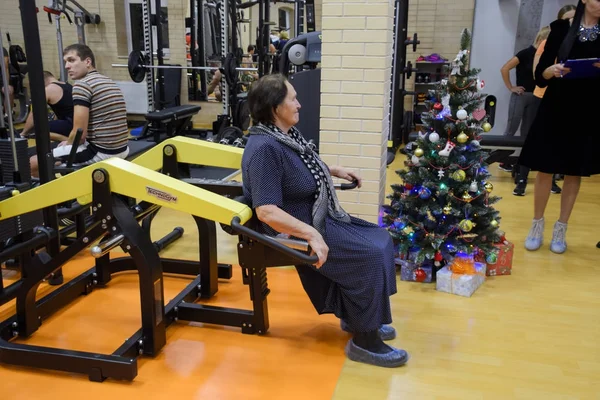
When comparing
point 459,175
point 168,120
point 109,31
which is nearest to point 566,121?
point 459,175

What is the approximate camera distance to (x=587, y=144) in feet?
11.5

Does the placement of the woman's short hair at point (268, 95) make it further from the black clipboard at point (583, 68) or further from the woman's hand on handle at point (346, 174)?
the black clipboard at point (583, 68)

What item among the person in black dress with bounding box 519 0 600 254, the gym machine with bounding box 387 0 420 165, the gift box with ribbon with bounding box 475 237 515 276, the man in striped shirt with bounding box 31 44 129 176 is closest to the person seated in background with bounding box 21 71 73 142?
the man in striped shirt with bounding box 31 44 129 176

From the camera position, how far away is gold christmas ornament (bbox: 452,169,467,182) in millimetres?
3131

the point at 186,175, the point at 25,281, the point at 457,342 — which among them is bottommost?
the point at 457,342

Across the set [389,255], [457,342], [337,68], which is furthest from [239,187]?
[457,342]

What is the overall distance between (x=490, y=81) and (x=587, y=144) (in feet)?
14.8

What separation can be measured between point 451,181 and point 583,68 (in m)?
1.10

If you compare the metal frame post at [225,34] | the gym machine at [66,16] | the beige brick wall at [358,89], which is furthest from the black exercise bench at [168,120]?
the beige brick wall at [358,89]

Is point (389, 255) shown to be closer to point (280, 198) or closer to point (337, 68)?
point (280, 198)

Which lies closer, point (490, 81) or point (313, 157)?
point (313, 157)

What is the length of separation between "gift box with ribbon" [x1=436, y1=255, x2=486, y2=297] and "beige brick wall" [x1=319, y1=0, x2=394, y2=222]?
1.82 ft

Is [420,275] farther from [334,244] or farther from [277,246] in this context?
[277,246]

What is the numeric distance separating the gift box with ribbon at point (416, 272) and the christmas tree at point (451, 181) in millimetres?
40
